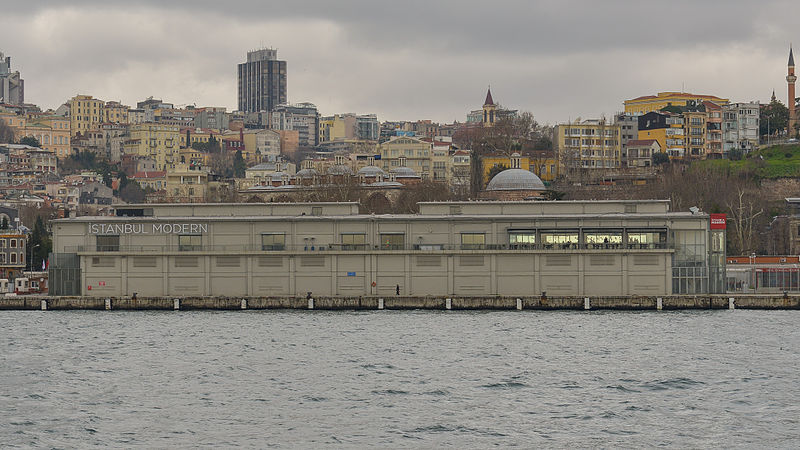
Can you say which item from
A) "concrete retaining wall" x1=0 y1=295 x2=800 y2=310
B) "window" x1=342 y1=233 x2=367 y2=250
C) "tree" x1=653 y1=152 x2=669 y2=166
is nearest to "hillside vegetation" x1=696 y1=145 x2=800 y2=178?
"tree" x1=653 y1=152 x2=669 y2=166

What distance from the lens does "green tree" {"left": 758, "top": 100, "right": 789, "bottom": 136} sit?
475ft

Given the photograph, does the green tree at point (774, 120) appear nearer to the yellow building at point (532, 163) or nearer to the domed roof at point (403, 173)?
the yellow building at point (532, 163)

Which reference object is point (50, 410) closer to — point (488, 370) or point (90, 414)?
Result: point (90, 414)

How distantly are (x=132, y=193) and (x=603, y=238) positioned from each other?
12524 cm

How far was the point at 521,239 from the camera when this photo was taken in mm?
65938

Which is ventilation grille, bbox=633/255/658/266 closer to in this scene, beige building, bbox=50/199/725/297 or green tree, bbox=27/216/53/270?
beige building, bbox=50/199/725/297

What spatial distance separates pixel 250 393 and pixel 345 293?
26166 mm

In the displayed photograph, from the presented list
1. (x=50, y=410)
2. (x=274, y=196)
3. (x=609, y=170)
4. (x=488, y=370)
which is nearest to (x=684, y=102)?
(x=609, y=170)

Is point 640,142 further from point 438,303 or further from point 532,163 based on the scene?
point 438,303

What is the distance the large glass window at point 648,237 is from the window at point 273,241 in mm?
18708

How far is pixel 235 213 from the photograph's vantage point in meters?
71.4

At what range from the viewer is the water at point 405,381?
1345 inches

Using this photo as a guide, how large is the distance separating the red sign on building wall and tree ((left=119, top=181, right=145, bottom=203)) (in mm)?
120396

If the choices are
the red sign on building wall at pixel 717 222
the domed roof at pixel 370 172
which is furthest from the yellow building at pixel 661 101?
the red sign on building wall at pixel 717 222
